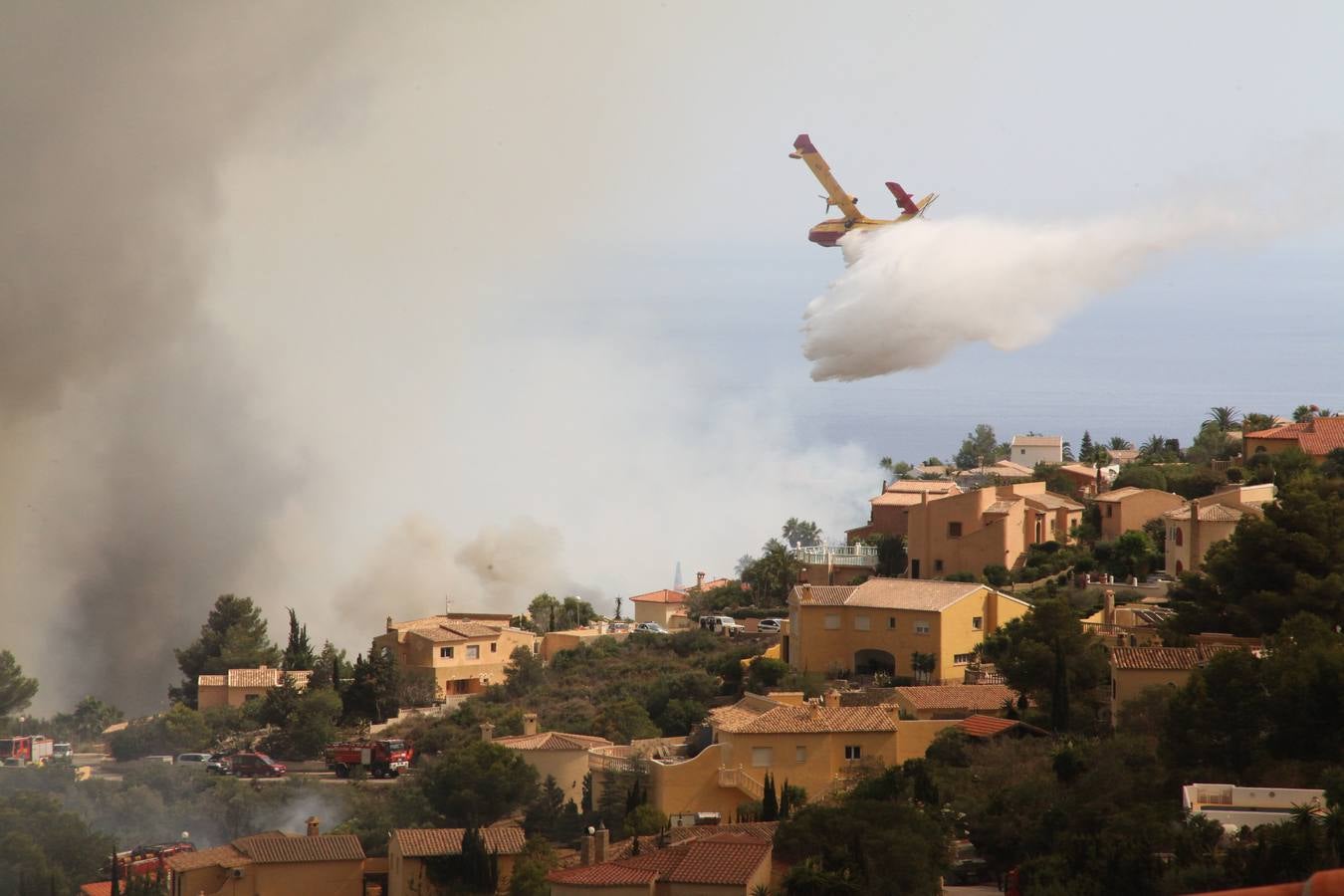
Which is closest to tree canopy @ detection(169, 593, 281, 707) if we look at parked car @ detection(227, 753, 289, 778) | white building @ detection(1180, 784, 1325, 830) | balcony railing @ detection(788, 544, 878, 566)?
parked car @ detection(227, 753, 289, 778)

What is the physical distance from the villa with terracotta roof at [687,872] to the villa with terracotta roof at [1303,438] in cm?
2553

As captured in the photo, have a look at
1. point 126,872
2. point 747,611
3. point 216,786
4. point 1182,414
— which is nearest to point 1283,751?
point 126,872

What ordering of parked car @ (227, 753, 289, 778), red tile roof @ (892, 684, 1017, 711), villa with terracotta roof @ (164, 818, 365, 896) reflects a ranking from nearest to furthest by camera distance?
villa with terracotta roof @ (164, 818, 365, 896) → red tile roof @ (892, 684, 1017, 711) → parked car @ (227, 753, 289, 778)

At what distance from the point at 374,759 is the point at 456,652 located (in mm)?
8734

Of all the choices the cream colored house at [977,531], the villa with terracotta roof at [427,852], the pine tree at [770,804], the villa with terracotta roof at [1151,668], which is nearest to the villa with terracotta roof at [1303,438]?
the cream colored house at [977,531]

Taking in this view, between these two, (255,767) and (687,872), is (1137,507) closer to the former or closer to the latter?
(255,767)

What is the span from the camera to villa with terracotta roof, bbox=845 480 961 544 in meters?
49.8

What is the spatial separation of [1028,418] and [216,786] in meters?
135

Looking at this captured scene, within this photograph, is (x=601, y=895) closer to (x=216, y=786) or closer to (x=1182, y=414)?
(x=216, y=786)

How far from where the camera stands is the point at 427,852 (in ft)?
97.6

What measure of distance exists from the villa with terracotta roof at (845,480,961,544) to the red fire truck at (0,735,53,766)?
19.8m

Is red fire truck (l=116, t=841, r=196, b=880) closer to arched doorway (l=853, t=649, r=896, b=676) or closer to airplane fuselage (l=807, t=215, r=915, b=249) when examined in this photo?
arched doorway (l=853, t=649, r=896, b=676)

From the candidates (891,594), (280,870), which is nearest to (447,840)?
(280,870)

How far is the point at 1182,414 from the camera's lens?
160125 mm
